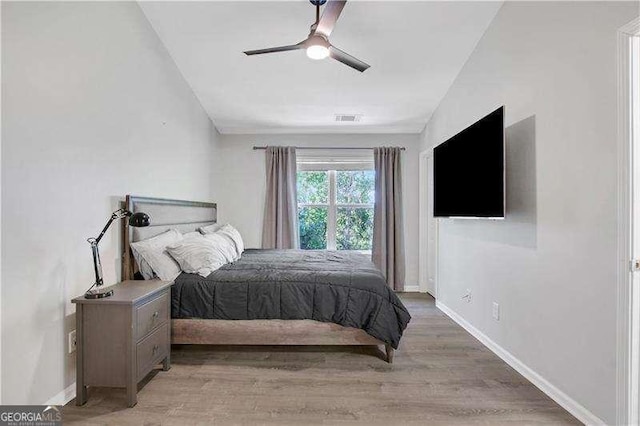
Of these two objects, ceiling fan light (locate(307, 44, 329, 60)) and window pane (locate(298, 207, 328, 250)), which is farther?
window pane (locate(298, 207, 328, 250))

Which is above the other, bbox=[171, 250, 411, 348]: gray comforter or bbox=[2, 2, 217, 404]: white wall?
bbox=[2, 2, 217, 404]: white wall

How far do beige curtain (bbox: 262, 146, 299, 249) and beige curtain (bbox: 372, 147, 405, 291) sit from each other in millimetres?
1247

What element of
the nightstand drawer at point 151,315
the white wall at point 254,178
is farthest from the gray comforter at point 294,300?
the white wall at point 254,178

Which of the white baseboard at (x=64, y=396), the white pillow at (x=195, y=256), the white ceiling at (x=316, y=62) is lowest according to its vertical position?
the white baseboard at (x=64, y=396)

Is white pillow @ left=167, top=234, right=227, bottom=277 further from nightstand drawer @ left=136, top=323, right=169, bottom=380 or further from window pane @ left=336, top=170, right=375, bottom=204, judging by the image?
window pane @ left=336, top=170, right=375, bottom=204

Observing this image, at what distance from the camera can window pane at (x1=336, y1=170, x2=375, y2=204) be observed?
495 cm

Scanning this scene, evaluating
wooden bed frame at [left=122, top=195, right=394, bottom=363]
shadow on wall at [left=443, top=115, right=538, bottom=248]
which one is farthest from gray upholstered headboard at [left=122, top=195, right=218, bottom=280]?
shadow on wall at [left=443, top=115, right=538, bottom=248]

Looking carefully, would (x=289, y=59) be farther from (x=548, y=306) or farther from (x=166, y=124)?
(x=548, y=306)

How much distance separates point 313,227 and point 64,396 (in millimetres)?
3480

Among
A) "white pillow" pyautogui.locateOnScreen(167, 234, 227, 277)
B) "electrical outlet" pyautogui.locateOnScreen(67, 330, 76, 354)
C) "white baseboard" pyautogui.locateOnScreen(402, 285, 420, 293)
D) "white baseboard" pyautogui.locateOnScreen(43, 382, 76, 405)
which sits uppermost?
"white pillow" pyautogui.locateOnScreen(167, 234, 227, 277)

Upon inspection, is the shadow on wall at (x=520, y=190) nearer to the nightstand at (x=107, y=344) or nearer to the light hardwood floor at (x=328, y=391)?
the light hardwood floor at (x=328, y=391)

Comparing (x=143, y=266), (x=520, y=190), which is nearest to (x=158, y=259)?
(x=143, y=266)

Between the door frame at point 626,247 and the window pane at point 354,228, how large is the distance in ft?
11.4

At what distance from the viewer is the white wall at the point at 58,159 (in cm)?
158
